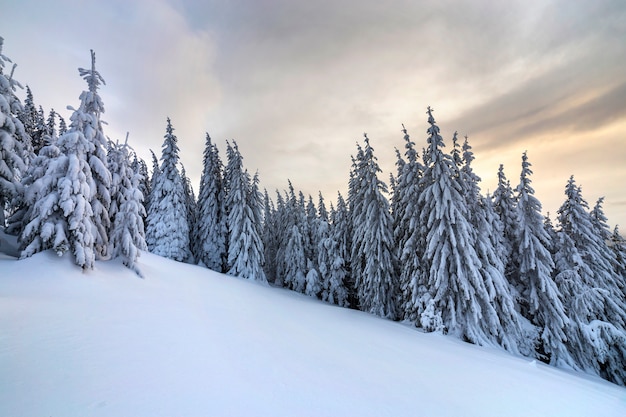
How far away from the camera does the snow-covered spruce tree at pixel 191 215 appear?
3647 centimetres

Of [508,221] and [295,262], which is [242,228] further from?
[508,221]

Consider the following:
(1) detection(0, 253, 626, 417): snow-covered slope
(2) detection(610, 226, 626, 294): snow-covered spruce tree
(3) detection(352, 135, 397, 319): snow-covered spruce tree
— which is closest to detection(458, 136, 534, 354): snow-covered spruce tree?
(3) detection(352, 135, 397, 319): snow-covered spruce tree

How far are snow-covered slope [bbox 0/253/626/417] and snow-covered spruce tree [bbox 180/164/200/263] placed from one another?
79.3 feet

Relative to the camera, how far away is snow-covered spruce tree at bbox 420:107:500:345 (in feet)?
61.2

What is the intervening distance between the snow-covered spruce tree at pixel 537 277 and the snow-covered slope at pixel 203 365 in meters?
11.7

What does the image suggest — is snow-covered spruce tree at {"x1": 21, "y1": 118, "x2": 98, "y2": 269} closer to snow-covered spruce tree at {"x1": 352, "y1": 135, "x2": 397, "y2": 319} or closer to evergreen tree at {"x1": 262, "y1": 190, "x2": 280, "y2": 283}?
snow-covered spruce tree at {"x1": 352, "y1": 135, "x2": 397, "y2": 319}

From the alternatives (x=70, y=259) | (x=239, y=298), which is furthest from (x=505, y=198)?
(x=70, y=259)

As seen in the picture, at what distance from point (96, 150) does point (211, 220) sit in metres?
22.9

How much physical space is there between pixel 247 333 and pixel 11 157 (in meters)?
12.1

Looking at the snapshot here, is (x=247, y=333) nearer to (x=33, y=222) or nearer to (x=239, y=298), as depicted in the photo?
(x=239, y=298)

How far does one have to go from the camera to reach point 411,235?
23.0 metres

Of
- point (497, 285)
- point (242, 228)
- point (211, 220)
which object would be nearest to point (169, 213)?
point (211, 220)

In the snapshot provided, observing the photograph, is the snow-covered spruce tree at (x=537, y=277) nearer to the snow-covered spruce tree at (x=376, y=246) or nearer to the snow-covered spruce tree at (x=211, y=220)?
the snow-covered spruce tree at (x=376, y=246)

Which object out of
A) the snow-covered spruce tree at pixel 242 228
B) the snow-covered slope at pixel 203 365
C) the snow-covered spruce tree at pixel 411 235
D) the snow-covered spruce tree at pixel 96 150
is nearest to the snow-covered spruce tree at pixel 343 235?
the snow-covered spruce tree at pixel 411 235
